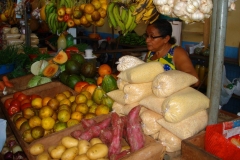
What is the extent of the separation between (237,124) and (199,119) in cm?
22

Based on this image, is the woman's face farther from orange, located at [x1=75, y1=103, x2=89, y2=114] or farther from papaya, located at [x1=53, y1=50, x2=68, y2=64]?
orange, located at [x1=75, y1=103, x2=89, y2=114]

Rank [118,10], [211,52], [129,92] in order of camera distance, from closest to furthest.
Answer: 1. [211,52]
2. [129,92]
3. [118,10]

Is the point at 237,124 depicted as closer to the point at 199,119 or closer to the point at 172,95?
the point at 199,119

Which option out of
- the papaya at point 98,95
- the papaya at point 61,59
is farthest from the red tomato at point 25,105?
the papaya at point 61,59

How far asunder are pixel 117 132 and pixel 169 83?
19.0 inches

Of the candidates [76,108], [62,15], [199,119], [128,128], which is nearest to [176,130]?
[199,119]

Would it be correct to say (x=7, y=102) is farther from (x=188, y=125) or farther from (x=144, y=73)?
(x=188, y=125)

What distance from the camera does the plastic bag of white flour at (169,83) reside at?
145 cm

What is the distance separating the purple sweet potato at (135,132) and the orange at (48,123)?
807mm

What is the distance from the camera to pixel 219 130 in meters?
1.32

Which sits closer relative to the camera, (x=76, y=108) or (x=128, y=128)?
(x=128, y=128)

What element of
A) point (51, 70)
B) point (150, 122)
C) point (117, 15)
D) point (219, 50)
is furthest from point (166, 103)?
point (51, 70)

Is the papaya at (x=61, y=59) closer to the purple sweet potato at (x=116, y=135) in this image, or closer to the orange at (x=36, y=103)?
the orange at (x=36, y=103)

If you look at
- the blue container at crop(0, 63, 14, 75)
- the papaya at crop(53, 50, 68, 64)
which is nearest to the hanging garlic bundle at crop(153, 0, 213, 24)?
the papaya at crop(53, 50, 68, 64)
